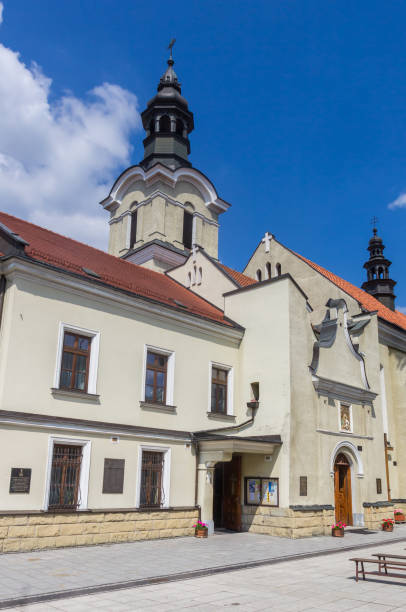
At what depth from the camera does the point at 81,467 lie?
1475cm

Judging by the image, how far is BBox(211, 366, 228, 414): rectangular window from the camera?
19.4 meters

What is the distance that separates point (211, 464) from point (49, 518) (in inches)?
230

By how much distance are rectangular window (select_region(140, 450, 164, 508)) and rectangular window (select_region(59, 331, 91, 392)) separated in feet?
10.1

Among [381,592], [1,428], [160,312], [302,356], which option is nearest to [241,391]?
[302,356]

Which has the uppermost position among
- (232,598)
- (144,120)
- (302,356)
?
(144,120)

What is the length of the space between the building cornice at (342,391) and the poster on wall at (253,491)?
13.0ft

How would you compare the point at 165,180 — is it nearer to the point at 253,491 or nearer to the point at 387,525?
the point at 253,491

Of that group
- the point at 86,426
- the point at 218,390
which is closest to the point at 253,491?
the point at 218,390

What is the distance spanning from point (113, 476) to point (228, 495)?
17.8 ft

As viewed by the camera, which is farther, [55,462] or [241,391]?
[241,391]

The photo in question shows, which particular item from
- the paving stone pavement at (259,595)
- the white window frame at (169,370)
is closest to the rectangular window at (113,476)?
the white window frame at (169,370)

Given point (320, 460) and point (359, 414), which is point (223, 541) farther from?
point (359, 414)

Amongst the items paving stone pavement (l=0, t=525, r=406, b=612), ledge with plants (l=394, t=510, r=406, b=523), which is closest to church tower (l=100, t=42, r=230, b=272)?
ledge with plants (l=394, t=510, r=406, b=523)

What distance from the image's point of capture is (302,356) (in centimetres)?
1941
